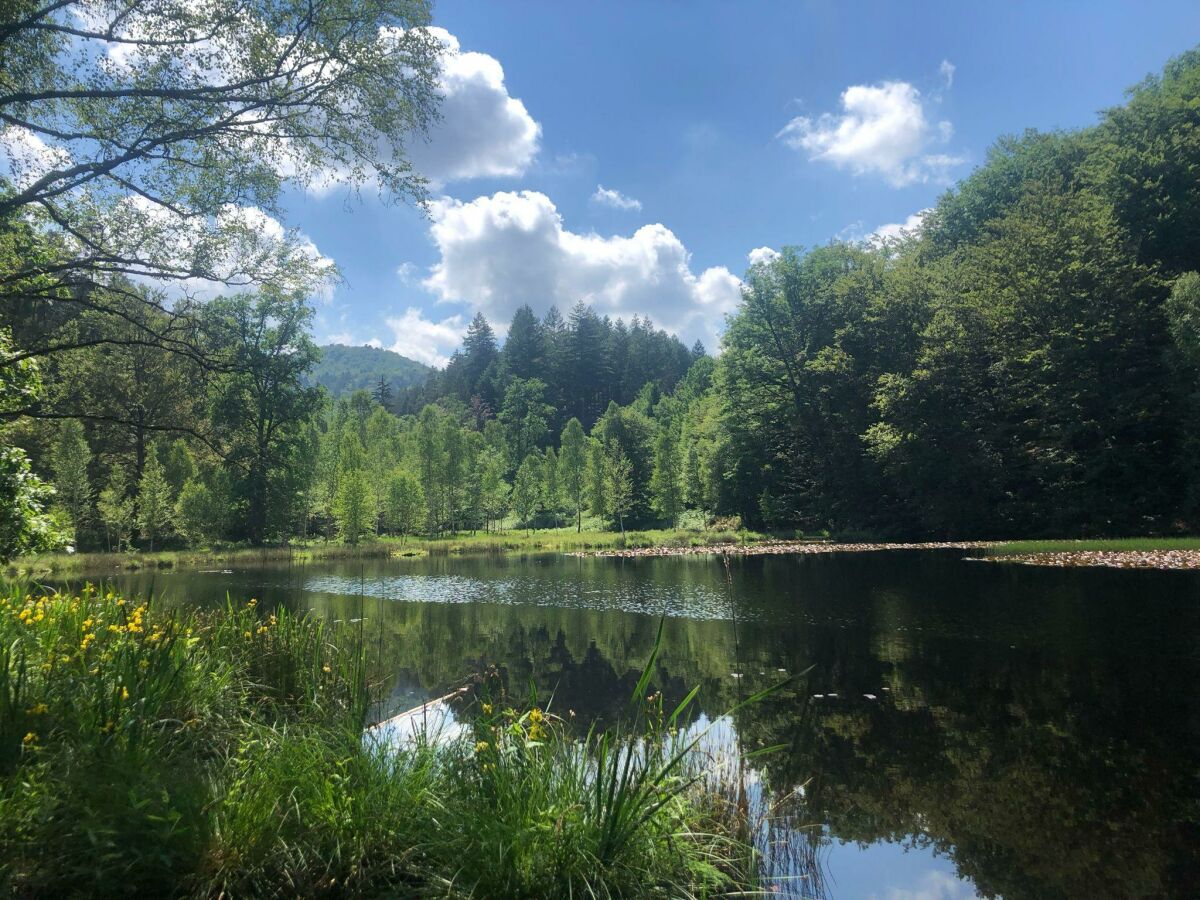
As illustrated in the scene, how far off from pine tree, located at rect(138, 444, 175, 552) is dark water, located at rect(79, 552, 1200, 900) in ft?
84.6

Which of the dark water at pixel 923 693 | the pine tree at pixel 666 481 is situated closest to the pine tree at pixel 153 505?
the dark water at pixel 923 693

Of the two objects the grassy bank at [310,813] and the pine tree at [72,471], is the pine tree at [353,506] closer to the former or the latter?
the pine tree at [72,471]

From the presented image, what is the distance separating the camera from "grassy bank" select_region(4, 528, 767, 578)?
34.4 meters

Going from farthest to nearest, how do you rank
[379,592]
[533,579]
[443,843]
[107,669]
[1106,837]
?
[533,579], [379,592], [1106,837], [107,669], [443,843]

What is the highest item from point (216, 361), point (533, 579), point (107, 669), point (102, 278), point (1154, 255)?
point (1154, 255)

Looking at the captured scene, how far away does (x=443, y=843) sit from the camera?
3451 mm

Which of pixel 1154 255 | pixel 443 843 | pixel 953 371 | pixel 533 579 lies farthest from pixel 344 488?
pixel 1154 255

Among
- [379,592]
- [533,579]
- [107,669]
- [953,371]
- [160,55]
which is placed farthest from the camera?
[953,371]

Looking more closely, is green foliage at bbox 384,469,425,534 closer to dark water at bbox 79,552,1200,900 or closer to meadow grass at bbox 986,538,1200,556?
dark water at bbox 79,552,1200,900

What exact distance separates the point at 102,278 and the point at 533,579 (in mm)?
21148

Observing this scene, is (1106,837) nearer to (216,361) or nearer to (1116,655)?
(1116,655)

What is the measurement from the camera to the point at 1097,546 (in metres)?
27.4

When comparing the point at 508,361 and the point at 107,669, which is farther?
the point at 508,361

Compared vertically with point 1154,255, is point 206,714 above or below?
below
